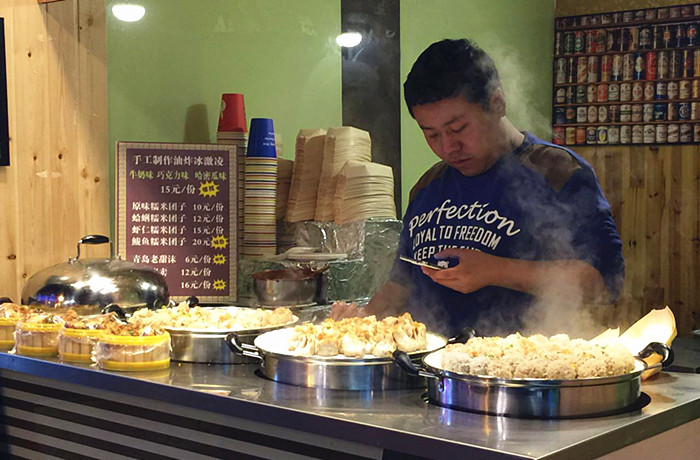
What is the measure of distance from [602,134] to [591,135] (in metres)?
0.08

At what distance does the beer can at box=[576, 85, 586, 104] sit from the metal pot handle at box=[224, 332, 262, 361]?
5251mm

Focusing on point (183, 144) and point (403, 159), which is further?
point (403, 159)

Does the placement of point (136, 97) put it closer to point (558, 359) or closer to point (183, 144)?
point (183, 144)

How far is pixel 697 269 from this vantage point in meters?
6.87

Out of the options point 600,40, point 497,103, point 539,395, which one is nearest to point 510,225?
point 497,103

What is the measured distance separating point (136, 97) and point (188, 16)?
0.47 metres

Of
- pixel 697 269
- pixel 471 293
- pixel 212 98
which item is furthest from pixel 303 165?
pixel 697 269

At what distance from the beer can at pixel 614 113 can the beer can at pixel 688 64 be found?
1.75 ft

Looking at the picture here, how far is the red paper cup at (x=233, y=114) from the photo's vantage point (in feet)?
12.7

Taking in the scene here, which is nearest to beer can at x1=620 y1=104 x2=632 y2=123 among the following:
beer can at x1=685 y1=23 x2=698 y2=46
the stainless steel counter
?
beer can at x1=685 y1=23 x2=698 y2=46

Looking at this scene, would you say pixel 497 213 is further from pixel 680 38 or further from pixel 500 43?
pixel 680 38

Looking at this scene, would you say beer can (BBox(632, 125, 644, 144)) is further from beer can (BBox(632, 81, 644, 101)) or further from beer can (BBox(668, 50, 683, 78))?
beer can (BBox(668, 50, 683, 78))

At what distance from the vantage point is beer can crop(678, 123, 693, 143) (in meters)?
6.68

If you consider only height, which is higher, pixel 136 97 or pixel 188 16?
pixel 188 16
